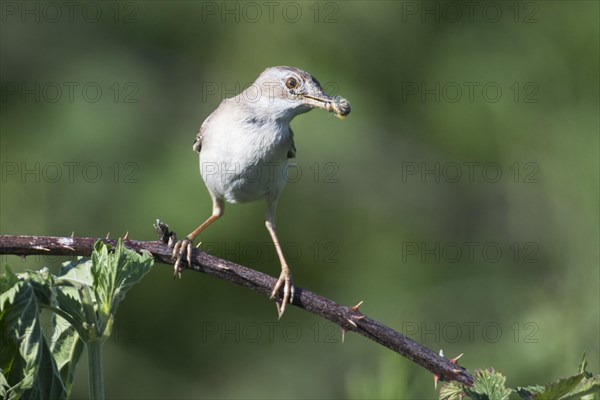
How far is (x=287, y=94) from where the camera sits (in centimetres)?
457

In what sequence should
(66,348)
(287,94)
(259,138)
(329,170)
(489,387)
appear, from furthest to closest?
(329,170) → (287,94) → (259,138) → (66,348) → (489,387)

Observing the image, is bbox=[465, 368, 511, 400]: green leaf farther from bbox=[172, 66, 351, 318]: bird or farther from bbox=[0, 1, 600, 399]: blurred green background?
bbox=[0, 1, 600, 399]: blurred green background

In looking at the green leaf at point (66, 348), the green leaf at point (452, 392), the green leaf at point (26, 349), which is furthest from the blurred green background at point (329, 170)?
the green leaf at point (26, 349)

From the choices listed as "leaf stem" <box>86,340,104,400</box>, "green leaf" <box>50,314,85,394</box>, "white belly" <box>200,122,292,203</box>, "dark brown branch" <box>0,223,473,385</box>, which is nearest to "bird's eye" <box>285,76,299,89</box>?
"white belly" <box>200,122,292,203</box>

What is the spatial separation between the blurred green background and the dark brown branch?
116 inches

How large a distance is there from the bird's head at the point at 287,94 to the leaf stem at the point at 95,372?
2.41 m

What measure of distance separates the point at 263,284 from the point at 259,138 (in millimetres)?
1725

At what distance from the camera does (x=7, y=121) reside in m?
7.26

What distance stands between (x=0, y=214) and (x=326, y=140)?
2.52 meters

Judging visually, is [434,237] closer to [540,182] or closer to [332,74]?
[540,182]

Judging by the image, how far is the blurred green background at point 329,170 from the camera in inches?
245

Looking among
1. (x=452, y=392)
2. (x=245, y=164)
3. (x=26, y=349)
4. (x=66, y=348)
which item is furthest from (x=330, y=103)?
(x=26, y=349)

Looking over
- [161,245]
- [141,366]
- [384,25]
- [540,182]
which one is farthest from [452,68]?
[161,245]

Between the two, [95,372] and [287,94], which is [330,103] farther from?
[95,372]
